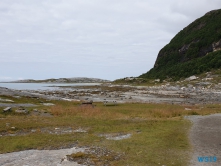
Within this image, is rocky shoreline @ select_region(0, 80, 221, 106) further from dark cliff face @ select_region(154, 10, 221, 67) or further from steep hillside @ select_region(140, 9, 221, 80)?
dark cliff face @ select_region(154, 10, 221, 67)

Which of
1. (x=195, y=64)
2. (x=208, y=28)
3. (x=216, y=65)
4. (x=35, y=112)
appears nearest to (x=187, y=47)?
(x=208, y=28)

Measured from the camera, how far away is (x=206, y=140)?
18953mm

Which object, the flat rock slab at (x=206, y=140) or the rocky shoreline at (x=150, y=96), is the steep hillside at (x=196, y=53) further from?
the flat rock slab at (x=206, y=140)

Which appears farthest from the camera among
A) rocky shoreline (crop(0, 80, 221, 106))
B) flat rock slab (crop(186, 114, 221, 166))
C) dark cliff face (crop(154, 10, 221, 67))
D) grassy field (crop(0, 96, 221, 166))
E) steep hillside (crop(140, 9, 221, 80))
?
dark cliff face (crop(154, 10, 221, 67))

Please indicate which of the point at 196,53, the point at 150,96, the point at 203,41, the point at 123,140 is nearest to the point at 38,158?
the point at 123,140

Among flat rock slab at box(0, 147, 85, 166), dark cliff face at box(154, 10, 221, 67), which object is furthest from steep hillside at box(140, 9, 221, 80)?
flat rock slab at box(0, 147, 85, 166)

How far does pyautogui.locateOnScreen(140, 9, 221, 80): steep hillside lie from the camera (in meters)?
131

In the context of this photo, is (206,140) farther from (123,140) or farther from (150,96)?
(150,96)

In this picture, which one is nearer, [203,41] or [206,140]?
Answer: [206,140]

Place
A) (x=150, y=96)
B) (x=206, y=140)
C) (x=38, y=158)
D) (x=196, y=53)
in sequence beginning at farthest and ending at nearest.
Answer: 1. (x=196, y=53)
2. (x=150, y=96)
3. (x=206, y=140)
4. (x=38, y=158)

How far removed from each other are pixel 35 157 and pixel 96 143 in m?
5.02

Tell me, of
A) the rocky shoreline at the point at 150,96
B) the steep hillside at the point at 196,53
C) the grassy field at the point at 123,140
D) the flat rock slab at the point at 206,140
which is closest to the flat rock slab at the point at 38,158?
the grassy field at the point at 123,140

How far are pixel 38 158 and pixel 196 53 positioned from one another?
533 feet

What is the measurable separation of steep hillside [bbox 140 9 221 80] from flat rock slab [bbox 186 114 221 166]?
103 metres
